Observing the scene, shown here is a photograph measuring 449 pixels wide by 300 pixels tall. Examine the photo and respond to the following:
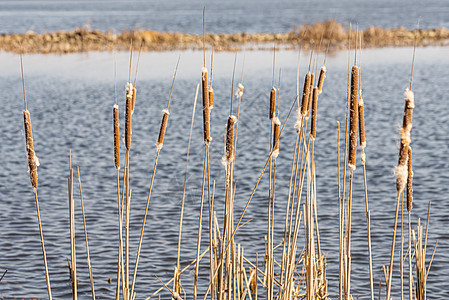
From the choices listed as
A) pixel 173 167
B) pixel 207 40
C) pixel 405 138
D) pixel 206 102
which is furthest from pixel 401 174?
pixel 207 40

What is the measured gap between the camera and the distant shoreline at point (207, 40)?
33375mm

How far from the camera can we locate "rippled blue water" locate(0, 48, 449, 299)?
7.95 metres

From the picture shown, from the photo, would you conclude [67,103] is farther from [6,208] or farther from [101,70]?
[6,208]

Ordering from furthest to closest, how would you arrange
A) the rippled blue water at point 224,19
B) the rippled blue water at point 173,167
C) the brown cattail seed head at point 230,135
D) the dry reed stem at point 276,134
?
1. the rippled blue water at point 224,19
2. the rippled blue water at point 173,167
3. the dry reed stem at point 276,134
4. the brown cattail seed head at point 230,135

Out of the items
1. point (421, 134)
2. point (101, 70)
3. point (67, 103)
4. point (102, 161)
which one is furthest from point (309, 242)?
point (101, 70)

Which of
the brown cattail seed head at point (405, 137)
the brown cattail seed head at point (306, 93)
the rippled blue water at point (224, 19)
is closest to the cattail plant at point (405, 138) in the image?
the brown cattail seed head at point (405, 137)

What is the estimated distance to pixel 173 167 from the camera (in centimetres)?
1235

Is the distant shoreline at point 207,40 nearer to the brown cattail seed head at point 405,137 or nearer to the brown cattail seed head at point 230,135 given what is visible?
the brown cattail seed head at point 230,135

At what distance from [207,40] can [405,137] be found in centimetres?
3152

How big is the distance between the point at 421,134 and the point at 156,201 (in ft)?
21.0

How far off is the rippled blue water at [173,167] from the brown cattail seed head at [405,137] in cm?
398

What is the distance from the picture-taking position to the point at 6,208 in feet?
33.3

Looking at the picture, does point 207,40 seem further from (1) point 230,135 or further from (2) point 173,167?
(1) point 230,135

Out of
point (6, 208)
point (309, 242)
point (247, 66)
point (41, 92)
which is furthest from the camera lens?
point (247, 66)
